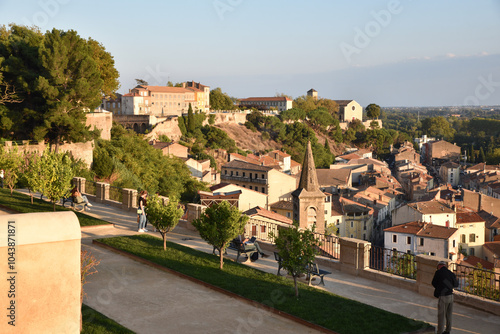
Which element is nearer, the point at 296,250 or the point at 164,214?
the point at 296,250

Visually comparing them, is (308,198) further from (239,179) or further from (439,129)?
(439,129)

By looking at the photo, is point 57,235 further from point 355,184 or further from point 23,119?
point 355,184

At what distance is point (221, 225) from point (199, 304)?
7.46ft

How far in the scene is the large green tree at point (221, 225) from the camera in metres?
11.1

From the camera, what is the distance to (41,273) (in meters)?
6.36

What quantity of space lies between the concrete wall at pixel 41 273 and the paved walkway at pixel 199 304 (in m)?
1.88

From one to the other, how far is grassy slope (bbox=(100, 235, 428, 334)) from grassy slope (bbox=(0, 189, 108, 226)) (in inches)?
98.2

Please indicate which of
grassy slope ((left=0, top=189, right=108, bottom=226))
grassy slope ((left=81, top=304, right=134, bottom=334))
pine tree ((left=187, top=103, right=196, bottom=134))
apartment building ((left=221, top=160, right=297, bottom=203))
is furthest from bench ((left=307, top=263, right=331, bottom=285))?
pine tree ((left=187, top=103, right=196, bottom=134))

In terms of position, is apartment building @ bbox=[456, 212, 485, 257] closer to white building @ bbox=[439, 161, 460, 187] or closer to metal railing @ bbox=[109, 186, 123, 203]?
metal railing @ bbox=[109, 186, 123, 203]

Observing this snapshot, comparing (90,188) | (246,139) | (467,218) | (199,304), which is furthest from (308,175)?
(246,139)

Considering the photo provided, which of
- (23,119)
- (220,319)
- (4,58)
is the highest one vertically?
(4,58)

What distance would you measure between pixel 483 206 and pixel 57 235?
6034 cm

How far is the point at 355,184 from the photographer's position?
270 ft

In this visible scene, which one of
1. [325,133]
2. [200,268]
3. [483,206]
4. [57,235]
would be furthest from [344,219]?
[325,133]
